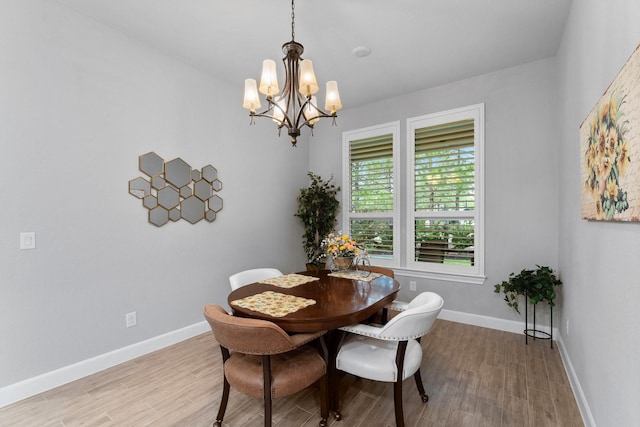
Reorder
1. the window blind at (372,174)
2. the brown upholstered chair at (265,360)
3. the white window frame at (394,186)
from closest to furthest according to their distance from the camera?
the brown upholstered chair at (265,360) → the white window frame at (394,186) → the window blind at (372,174)

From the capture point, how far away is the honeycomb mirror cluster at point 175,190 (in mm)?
2766

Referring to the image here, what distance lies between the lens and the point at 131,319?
8.70 feet

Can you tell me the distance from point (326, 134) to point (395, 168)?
1.29 metres

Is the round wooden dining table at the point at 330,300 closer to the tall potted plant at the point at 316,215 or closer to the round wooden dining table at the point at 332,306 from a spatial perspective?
the round wooden dining table at the point at 332,306

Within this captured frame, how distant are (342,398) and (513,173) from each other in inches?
112

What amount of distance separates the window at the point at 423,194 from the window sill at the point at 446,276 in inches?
0.4

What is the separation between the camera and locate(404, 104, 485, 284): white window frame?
3.35 meters

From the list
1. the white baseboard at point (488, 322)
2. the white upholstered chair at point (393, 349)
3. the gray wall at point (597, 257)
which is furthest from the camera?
the white baseboard at point (488, 322)

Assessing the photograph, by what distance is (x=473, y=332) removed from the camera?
317cm

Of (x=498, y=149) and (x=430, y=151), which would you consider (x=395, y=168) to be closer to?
(x=430, y=151)

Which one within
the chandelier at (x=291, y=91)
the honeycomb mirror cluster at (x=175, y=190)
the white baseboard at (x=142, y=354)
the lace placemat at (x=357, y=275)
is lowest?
the white baseboard at (x=142, y=354)

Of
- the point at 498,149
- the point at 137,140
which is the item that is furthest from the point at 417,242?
the point at 137,140

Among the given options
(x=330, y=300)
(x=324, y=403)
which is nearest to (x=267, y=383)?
(x=324, y=403)

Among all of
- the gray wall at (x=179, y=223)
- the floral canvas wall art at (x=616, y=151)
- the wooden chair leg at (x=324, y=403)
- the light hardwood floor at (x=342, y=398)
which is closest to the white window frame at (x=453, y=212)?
the gray wall at (x=179, y=223)
